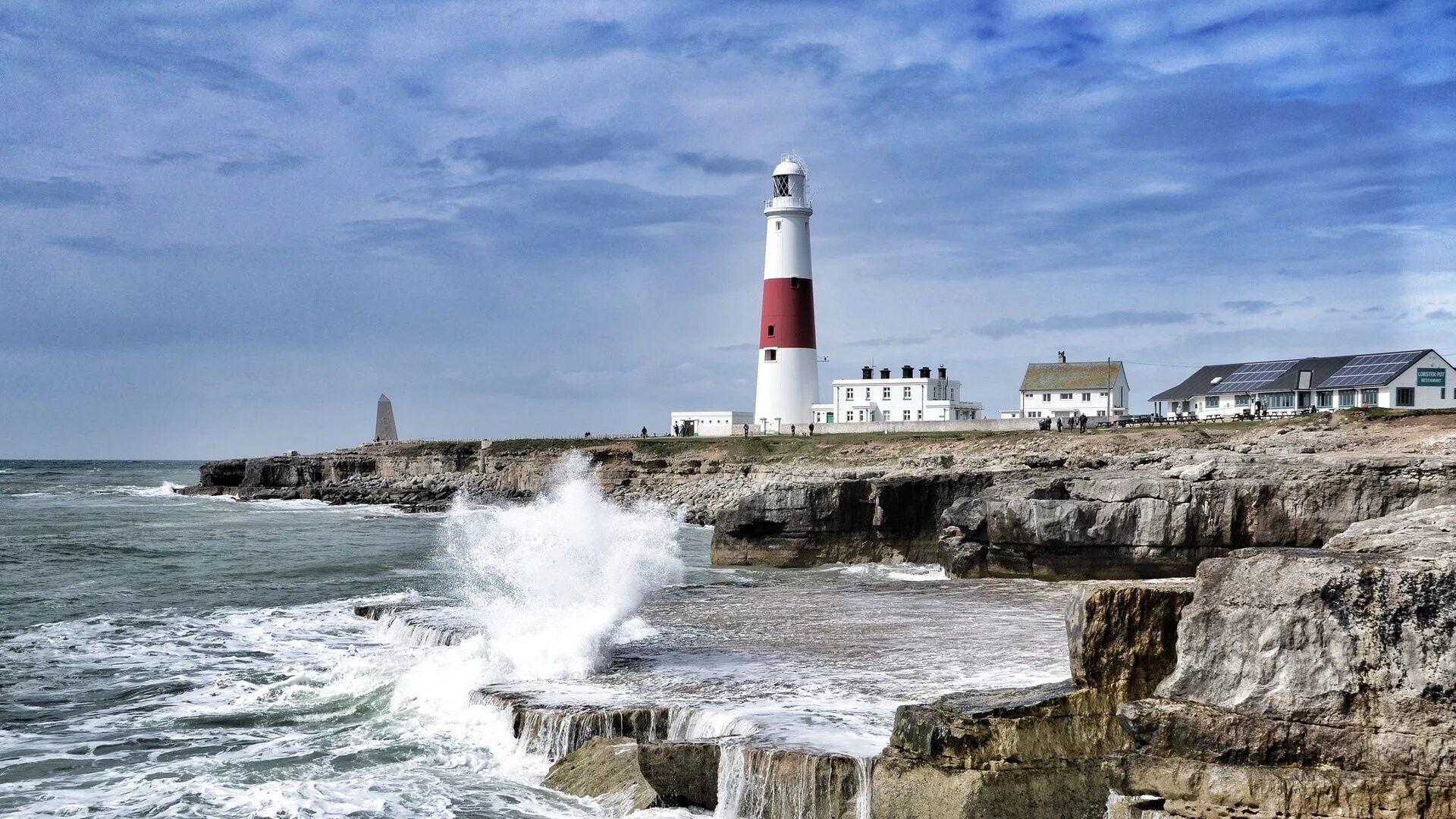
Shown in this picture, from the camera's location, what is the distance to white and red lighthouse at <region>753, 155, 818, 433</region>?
45.1 m

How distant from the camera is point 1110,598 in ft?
22.4

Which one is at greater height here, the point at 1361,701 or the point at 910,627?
the point at 1361,701

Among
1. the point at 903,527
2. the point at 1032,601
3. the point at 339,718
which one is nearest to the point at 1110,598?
the point at 339,718

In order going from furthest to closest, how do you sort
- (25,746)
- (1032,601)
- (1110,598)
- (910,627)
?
(1032,601) < (910,627) < (25,746) < (1110,598)

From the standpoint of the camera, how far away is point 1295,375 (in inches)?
1863

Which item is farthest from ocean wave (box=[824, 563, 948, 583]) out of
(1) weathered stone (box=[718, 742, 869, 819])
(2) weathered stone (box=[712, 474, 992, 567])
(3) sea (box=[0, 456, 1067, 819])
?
(1) weathered stone (box=[718, 742, 869, 819])

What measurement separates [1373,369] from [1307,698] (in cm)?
4536

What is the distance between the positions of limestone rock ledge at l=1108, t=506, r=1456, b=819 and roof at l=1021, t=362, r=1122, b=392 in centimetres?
4762

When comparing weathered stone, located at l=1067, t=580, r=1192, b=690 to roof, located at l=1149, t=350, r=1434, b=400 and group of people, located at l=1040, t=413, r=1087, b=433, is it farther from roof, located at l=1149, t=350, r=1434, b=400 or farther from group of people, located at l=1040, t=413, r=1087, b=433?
roof, located at l=1149, t=350, r=1434, b=400

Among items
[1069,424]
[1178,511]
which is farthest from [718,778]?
[1069,424]

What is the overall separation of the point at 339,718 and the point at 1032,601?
9514mm

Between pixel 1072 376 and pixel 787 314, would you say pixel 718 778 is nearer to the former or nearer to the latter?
pixel 787 314

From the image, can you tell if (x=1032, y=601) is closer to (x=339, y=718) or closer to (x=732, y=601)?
(x=732, y=601)

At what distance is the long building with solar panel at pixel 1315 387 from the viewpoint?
4319 centimetres
